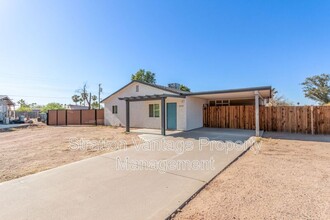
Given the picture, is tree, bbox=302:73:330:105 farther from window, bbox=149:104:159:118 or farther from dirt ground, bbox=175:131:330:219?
dirt ground, bbox=175:131:330:219

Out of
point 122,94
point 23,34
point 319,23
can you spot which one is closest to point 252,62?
point 319,23

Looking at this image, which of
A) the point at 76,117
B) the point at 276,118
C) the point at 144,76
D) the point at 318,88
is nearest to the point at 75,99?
the point at 144,76

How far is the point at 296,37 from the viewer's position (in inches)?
466

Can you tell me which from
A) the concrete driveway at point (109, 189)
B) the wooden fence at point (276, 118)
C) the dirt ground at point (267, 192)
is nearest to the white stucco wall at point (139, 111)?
the wooden fence at point (276, 118)

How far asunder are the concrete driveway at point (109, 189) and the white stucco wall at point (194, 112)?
6.75 meters

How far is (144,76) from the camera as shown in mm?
36719

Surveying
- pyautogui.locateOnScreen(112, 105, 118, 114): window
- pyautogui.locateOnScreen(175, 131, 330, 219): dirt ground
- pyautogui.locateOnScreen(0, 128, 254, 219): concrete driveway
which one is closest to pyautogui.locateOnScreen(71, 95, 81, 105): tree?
pyautogui.locateOnScreen(112, 105, 118, 114): window

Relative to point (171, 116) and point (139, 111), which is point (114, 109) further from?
point (171, 116)

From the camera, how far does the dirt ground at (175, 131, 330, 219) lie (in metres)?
2.64

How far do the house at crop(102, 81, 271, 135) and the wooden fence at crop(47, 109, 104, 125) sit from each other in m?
2.94

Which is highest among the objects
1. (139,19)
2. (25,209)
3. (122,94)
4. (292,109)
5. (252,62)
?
(139,19)

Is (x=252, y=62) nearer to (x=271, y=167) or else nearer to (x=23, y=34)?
(x=271, y=167)

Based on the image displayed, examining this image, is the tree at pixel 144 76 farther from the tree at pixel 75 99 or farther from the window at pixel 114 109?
the tree at pixel 75 99

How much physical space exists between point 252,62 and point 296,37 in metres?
5.03
